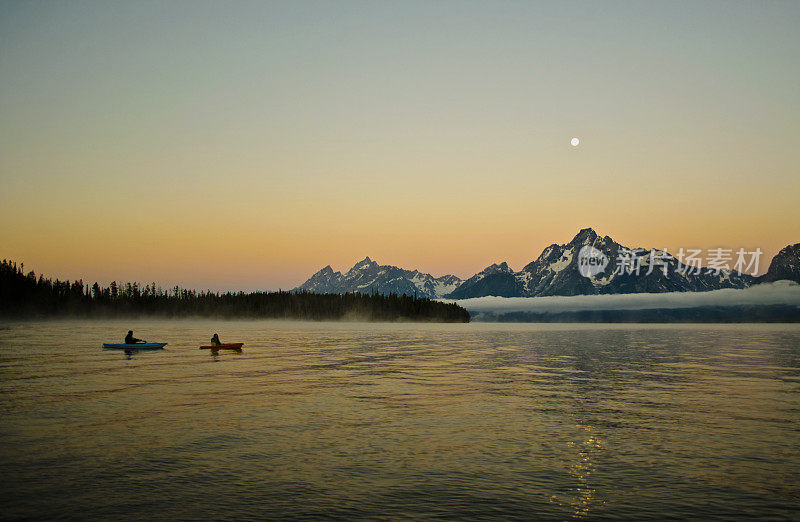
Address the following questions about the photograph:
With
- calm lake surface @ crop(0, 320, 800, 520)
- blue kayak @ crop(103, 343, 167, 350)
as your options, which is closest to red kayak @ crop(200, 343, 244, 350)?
blue kayak @ crop(103, 343, 167, 350)

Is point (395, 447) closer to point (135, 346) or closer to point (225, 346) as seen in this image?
point (225, 346)

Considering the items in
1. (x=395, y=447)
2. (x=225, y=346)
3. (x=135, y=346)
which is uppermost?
(x=135, y=346)

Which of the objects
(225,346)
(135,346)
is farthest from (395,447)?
(135,346)

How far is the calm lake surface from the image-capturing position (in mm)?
18922

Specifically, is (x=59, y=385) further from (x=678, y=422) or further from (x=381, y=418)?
(x=678, y=422)

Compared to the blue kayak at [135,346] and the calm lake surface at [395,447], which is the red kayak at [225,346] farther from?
the calm lake surface at [395,447]

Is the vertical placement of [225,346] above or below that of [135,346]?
below

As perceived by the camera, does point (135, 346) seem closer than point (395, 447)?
No

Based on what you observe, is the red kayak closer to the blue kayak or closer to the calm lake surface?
the blue kayak

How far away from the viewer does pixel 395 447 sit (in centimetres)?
2669

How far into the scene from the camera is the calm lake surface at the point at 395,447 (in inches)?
745

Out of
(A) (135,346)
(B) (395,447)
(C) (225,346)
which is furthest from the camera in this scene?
(C) (225,346)

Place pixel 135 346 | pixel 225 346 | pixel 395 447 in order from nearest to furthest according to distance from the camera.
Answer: pixel 395 447
pixel 135 346
pixel 225 346

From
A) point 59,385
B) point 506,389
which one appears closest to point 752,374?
point 506,389
